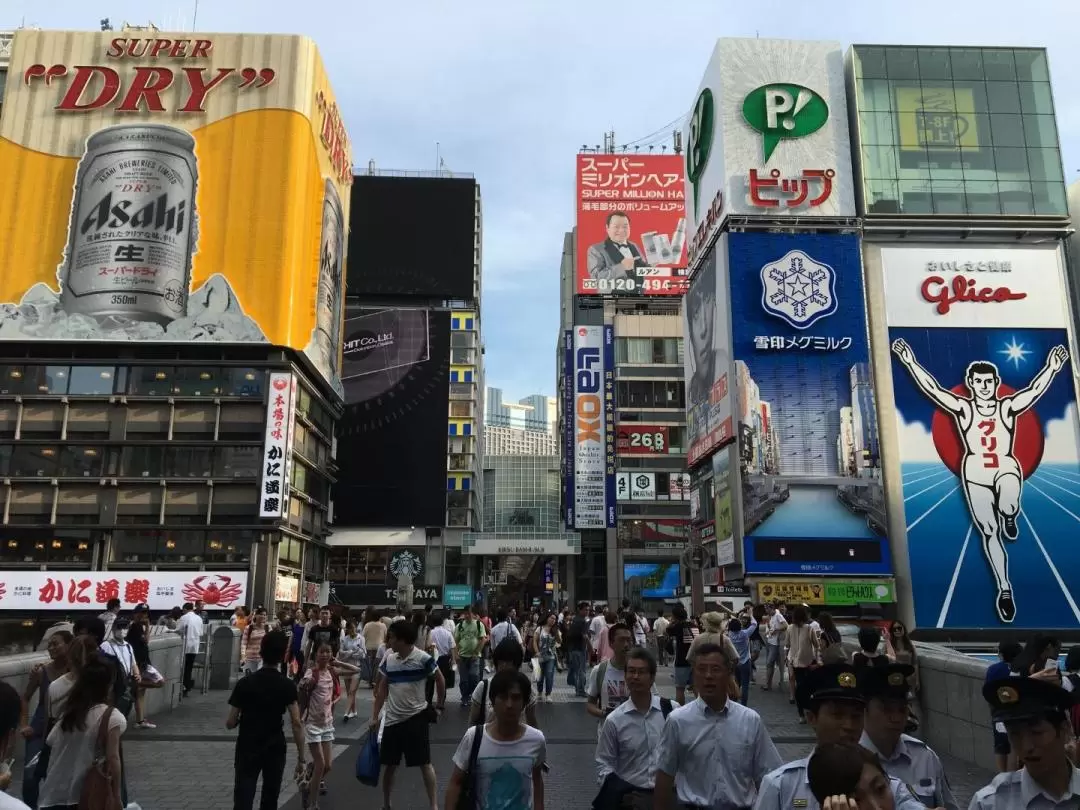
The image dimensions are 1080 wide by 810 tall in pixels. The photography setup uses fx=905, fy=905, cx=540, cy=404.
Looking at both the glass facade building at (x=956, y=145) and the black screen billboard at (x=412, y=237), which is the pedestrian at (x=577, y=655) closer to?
the glass facade building at (x=956, y=145)

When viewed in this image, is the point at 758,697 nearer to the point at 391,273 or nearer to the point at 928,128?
the point at 928,128

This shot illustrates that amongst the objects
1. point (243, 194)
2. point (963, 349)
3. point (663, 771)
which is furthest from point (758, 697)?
point (243, 194)

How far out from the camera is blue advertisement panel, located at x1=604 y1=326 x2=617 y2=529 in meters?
67.2

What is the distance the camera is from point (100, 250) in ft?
165

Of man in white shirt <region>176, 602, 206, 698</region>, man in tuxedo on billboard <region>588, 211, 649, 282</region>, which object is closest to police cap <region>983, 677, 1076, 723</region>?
man in white shirt <region>176, 602, 206, 698</region>

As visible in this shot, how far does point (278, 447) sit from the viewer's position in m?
50.2

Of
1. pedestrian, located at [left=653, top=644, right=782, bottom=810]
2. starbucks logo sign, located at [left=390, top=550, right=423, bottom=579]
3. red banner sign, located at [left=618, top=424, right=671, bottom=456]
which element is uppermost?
red banner sign, located at [left=618, top=424, right=671, bottom=456]

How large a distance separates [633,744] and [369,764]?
124 inches

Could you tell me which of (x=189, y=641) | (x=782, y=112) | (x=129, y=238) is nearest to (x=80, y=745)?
(x=189, y=641)

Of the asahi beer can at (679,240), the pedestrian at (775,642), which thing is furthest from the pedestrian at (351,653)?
the asahi beer can at (679,240)

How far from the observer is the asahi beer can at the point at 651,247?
244ft

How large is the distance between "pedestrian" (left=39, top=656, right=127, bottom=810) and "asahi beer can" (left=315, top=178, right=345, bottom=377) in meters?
50.8

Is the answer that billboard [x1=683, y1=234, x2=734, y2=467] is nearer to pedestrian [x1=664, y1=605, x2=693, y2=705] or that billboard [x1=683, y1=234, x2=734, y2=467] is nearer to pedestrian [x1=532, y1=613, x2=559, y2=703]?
pedestrian [x1=532, y1=613, x2=559, y2=703]

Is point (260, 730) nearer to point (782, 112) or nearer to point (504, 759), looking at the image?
point (504, 759)
